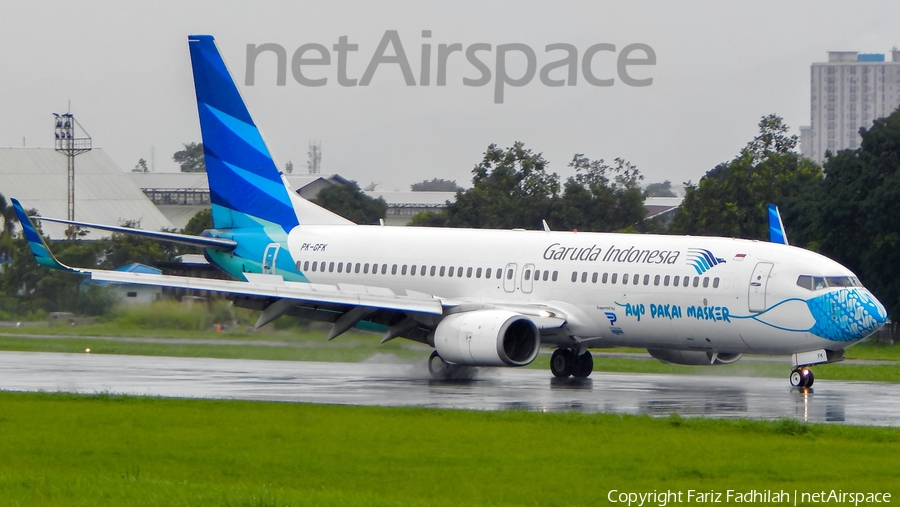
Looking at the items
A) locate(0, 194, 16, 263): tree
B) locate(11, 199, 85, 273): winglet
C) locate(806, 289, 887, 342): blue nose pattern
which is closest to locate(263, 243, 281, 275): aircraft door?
locate(11, 199, 85, 273): winglet

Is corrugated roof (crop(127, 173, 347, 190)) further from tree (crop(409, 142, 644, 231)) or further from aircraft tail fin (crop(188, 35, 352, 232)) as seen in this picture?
aircraft tail fin (crop(188, 35, 352, 232))

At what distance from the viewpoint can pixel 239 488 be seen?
1312 cm

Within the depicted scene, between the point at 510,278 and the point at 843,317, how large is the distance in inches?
299

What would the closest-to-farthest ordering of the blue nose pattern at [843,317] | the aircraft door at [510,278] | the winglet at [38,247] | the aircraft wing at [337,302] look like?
the blue nose pattern at [843,317]
the aircraft wing at [337,302]
the winglet at [38,247]
the aircraft door at [510,278]

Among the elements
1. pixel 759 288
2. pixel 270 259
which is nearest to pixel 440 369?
pixel 270 259

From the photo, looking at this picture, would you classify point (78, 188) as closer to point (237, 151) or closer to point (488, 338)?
point (237, 151)

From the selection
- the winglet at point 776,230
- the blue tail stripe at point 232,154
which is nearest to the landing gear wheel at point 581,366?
the winglet at point 776,230

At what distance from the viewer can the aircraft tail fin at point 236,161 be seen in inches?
1378

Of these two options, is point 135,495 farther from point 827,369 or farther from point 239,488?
point 827,369

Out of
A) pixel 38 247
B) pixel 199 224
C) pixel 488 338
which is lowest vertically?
pixel 488 338

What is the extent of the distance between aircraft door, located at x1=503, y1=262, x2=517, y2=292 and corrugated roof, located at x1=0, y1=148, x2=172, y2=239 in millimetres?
64421

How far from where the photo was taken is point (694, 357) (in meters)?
29.7

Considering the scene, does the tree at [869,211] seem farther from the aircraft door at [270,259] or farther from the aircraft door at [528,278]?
the aircraft door at [270,259]

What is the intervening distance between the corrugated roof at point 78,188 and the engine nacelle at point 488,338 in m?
66.1
